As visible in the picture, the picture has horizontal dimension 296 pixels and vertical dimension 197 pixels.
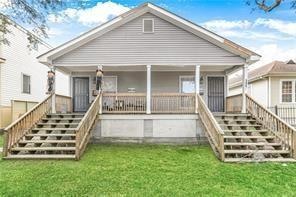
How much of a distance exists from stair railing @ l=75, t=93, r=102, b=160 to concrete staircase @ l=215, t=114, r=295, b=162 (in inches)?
188

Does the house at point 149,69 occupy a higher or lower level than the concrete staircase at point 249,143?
higher

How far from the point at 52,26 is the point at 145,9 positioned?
7.12m

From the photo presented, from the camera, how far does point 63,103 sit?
1559cm

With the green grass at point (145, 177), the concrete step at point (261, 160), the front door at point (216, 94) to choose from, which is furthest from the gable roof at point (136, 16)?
the green grass at point (145, 177)

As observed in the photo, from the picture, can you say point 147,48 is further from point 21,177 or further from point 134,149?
point 21,177

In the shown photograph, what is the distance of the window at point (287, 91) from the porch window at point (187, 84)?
7.28 meters

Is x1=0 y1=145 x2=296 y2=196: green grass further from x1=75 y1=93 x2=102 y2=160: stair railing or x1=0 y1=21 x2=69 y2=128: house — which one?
x1=0 y1=21 x2=69 y2=128: house

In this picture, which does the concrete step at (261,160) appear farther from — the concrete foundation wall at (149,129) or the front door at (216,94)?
the front door at (216,94)

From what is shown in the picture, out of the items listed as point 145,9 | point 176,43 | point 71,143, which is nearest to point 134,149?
point 71,143

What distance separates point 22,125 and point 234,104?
31.9 ft

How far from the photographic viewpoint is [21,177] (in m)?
8.27

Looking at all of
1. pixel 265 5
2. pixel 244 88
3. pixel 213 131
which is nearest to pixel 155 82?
pixel 244 88

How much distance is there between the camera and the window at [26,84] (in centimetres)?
2141

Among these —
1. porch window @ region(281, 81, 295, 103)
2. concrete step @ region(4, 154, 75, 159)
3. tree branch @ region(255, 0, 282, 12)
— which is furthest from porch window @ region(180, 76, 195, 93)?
concrete step @ region(4, 154, 75, 159)
